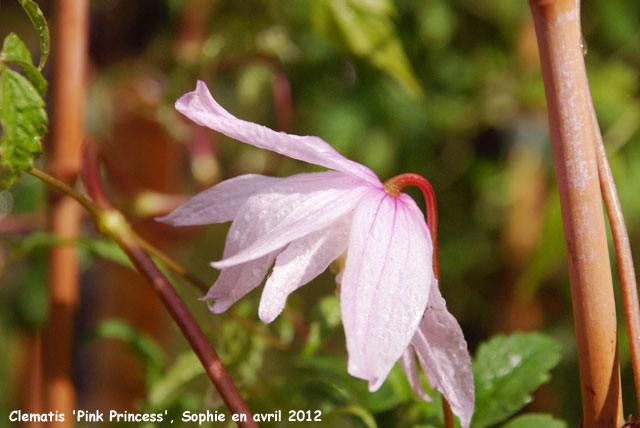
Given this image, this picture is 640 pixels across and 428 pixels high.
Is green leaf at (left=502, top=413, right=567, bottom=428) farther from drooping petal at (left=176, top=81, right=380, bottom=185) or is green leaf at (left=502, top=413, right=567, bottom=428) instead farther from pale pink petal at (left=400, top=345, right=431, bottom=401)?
drooping petal at (left=176, top=81, right=380, bottom=185)

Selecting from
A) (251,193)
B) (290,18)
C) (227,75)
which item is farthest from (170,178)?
(251,193)

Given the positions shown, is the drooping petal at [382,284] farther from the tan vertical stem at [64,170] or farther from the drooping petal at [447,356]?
the tan vertical stem at [64,170]

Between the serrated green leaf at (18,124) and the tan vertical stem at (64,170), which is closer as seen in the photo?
the serrated green leaf at (18,124)

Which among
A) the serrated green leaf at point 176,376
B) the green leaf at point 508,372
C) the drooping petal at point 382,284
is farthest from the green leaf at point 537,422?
the serrated green leaf at point 176,376

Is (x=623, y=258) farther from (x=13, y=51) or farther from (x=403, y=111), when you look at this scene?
(x=403, y=111)

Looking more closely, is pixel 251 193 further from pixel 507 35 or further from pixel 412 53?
pixel 507 35

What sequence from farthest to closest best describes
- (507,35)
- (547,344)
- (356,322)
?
1. (507,35)
2. (547,344)
3. (356,322)
